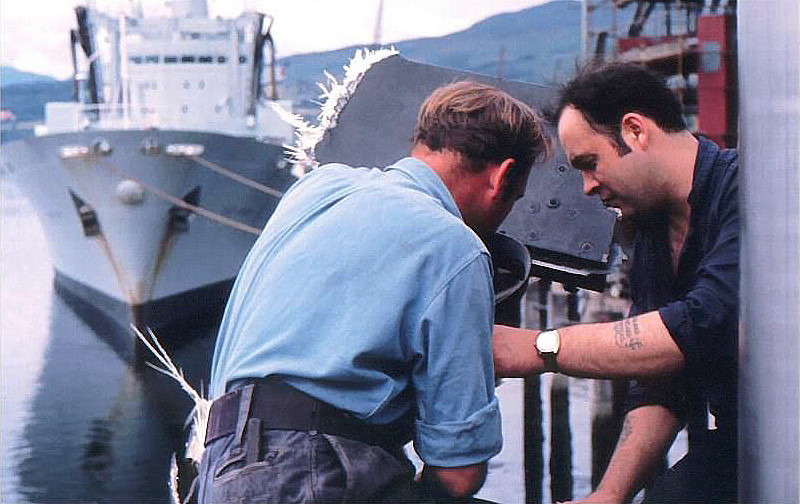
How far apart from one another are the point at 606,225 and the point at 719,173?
0.41 metres

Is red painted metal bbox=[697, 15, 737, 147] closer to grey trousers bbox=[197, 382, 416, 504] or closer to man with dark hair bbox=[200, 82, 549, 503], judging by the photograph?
man with dark hair bbox=[200, 82, 549, 503]

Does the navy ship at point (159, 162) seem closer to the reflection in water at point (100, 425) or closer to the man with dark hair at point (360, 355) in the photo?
the reflection in water at point (100, 425)

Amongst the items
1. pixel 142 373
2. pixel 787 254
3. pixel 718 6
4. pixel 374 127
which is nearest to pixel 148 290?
pixel 142 373

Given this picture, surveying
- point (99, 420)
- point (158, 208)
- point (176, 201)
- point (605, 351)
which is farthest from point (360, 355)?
point (158, 208)

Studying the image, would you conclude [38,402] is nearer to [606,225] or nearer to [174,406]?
[174,406]

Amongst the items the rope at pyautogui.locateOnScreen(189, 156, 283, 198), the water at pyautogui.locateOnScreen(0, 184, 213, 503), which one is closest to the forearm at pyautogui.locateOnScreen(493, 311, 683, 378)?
the water at pyautogui.locateOnScreen(0, 184, 213, 503)

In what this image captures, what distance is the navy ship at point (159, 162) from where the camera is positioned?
25.1 meters

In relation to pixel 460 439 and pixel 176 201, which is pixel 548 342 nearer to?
pixel 460 439

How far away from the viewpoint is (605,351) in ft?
7.93

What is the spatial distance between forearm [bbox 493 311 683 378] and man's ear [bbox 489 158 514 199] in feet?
1.07

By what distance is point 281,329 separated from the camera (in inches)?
81.5

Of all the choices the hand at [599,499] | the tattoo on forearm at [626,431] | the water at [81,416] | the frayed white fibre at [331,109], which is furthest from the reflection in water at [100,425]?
the hand at [599,499]

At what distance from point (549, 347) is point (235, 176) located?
2334 centimetres

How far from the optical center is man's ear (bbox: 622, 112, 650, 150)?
258cm
